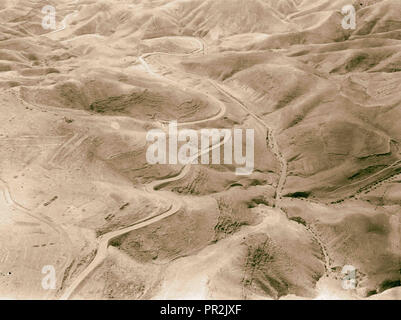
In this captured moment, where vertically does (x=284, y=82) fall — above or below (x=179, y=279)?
above

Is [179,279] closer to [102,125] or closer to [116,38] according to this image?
[102,125]

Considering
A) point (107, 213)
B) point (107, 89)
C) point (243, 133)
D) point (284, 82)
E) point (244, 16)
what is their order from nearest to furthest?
point (107, 213) < point (243, 133) < point (107, 89) < point (284, 82) < point (244, 16)

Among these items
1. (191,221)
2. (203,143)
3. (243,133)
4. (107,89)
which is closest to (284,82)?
(243,133)

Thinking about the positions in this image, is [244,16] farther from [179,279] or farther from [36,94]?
[179,279]

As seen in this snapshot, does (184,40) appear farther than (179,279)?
Yes

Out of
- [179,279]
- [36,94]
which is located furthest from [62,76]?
[179,279]

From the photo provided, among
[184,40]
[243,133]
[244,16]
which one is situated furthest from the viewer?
[244,16]
